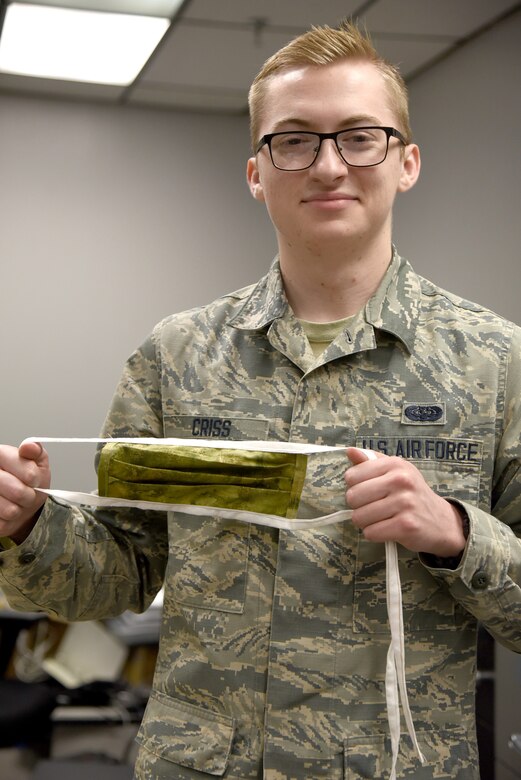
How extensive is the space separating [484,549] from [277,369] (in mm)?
378

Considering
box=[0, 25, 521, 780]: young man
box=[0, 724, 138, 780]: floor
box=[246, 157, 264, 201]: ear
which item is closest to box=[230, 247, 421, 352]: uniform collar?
box=[0, 25, 521, 780]: young man

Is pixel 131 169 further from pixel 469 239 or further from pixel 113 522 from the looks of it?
pixel 113 522

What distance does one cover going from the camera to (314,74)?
48.7 inches

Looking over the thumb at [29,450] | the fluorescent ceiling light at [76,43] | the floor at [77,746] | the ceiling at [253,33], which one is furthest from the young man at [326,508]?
the floor at [77,746]

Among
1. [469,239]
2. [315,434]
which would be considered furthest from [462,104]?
[315,434]

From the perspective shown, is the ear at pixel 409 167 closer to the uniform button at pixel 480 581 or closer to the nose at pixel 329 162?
the nose at pixel 329 162

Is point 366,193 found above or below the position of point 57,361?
above

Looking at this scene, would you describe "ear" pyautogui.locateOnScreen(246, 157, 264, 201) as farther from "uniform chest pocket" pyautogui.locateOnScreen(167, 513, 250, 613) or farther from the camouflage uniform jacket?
"uniform chest pocket" pyautogui.locateOnScreen(167, 513, 250, 613)

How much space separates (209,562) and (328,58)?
700mm

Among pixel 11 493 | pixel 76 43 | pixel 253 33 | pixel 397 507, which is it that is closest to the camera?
pixel 397 507

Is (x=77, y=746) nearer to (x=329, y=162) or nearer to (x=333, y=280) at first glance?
(x=333, y=280)

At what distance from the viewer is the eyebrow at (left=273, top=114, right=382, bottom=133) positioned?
122 cm

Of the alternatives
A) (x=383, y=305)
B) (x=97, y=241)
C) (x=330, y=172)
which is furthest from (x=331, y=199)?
(x=97, y=241)

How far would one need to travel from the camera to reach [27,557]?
1217 mm
